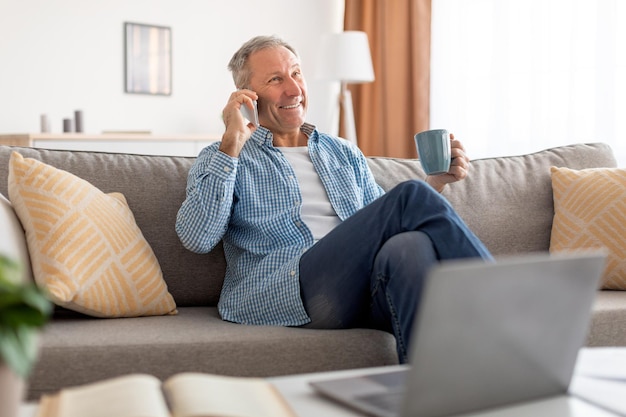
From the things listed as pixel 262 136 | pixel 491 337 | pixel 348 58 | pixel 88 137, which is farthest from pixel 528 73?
pixel 491 337

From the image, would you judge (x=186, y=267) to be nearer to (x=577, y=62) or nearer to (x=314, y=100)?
(x=577, y=62)

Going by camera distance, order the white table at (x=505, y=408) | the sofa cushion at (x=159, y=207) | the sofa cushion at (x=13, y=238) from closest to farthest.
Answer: the white table at (x=505, y=408) → the sofa cushion at (x=13, y=238) → the sofa cushion at (x=159, y=207)

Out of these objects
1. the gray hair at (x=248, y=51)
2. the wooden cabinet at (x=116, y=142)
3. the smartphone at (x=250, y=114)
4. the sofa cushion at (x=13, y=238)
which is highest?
the gray hair at (x=248, y=51)

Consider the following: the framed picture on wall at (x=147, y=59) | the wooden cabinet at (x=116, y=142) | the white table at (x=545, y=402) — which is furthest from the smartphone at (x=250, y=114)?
the framed picture on wall at (x=147, y=59)

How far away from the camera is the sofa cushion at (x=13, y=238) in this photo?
176 cm

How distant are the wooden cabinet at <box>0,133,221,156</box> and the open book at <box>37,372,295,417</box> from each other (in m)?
3.49

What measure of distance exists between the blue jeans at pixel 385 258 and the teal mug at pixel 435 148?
265 mm

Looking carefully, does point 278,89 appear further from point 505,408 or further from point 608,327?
point 505,408

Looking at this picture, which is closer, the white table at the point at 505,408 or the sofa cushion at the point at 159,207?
the white table at the point at 505,408

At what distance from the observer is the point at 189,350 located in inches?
65.6

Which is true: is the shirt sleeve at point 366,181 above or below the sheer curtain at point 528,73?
below

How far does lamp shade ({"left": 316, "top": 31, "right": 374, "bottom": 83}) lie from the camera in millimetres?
5000

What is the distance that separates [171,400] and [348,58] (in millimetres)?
4275

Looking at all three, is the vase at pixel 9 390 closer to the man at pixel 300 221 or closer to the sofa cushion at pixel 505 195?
the man at pixel 300 221
